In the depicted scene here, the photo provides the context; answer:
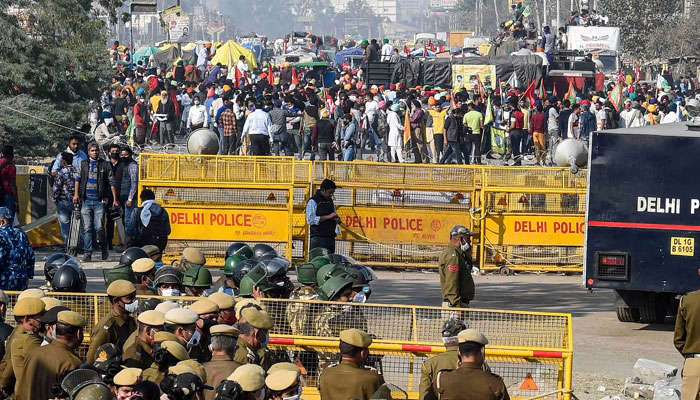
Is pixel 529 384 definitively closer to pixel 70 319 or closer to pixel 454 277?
pixel 70 319

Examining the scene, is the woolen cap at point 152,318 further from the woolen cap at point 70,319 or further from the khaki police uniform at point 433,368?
the khaki police uniform at point 433,368

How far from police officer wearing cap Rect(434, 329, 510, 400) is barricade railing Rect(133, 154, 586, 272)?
12283mm

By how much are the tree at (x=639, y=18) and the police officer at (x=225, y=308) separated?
203 feet

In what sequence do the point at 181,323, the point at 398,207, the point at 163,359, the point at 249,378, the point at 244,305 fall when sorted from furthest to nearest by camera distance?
the point at 398,207, the point at 244,305, the point at 181,323, the point at 163,359, the point at 249,378

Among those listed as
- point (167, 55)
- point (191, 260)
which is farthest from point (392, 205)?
point (167, 55)

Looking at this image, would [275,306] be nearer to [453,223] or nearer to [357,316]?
[357,316]

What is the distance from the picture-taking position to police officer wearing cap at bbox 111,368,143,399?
26.3ft

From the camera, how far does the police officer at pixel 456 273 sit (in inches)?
592

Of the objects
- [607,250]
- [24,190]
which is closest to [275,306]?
[607,250]

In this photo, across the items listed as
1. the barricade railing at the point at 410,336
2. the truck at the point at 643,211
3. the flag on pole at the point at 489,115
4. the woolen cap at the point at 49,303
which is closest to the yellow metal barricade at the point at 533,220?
the truck at the point at 643,211

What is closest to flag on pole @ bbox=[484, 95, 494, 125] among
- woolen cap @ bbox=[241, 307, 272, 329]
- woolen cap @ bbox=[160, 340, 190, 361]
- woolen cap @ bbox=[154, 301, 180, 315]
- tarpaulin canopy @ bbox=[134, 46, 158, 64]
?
woolen cap @ bbox=[154, 301, 180, 315]

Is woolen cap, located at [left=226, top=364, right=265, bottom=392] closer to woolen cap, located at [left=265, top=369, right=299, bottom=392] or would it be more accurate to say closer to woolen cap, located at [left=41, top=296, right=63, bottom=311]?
woolen cap, located at [left=265, top=369, right=299, bottom=392]

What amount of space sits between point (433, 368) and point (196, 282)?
362 cm

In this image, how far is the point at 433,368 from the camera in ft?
33.6
